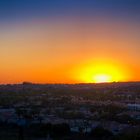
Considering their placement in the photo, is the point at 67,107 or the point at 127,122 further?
the point at 67,107

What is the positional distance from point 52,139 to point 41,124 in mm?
9772

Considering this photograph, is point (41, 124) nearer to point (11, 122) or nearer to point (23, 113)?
point (11, 122)

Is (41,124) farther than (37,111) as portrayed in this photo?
No

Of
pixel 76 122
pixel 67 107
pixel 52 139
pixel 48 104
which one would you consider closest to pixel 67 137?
pixel 52 139

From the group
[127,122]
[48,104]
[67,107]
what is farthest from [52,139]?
[48,104]

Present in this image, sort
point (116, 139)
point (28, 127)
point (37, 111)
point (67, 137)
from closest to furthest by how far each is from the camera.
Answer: point (116, 139), point (67, 137), point (28, 127), point (37, 111)

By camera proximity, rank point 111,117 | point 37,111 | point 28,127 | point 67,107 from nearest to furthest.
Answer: point 28,127
point 111,117
point 37,111
point 67,107

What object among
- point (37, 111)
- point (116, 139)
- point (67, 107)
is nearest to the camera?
point (116, 139)

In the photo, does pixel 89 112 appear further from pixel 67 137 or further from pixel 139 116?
pixel 67 137

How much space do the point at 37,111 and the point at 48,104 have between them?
Result: 600 inches

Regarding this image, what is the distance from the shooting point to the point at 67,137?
40.1 m

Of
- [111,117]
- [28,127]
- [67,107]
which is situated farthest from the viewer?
[67,107]

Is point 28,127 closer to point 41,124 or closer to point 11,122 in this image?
point 41,124

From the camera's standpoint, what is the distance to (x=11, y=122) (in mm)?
50875
